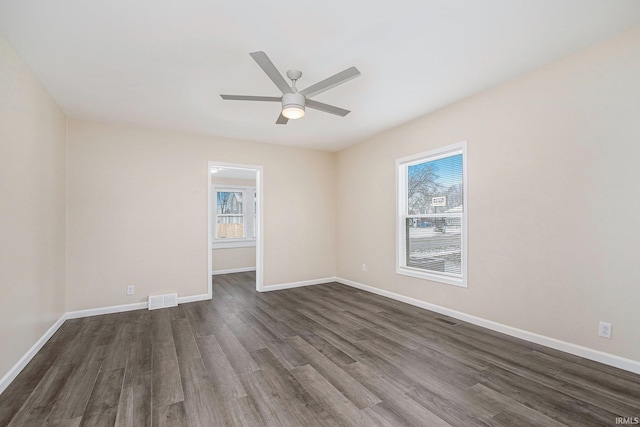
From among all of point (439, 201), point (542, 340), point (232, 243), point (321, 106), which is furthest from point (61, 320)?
point (542, 340)

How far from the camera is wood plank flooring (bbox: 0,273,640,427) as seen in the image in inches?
74.4

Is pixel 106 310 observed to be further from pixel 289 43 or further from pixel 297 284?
pixel 289 43

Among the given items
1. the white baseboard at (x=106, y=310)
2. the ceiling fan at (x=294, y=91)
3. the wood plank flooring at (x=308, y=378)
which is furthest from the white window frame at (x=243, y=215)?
the ceiling fan at (x=294, y=91)

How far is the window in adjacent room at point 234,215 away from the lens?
7375 mm

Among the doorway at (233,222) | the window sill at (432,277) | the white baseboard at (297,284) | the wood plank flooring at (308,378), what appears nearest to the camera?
the wood plank flooring at (308,378)

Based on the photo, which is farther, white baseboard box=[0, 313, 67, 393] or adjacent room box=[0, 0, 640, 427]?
white baseboard box=[0, 313, 67, 393]

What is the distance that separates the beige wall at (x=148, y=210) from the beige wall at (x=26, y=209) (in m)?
0.40

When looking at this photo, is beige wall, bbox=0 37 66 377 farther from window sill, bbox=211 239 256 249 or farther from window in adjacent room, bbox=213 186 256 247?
window in adjacent room, bbox=213 186 256 247

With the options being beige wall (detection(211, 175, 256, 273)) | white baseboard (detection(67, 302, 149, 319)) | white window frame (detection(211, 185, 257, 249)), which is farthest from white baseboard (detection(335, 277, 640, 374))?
white window frame (detection(211, 185, 257, 249))

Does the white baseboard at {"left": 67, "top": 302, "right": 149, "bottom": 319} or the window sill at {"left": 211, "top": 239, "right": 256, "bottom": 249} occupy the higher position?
the window sill at {"left": 211, "top": 239, "right": 256, "bottom": 249}

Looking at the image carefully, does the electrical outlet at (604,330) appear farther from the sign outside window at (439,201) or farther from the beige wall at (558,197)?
the sign outside window at (439,201)

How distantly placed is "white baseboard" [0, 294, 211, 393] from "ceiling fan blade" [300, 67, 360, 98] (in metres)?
3.31

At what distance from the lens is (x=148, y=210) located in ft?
14.6

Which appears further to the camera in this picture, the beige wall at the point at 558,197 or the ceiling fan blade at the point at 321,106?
the ceiling fan blade at the point at 321,106
